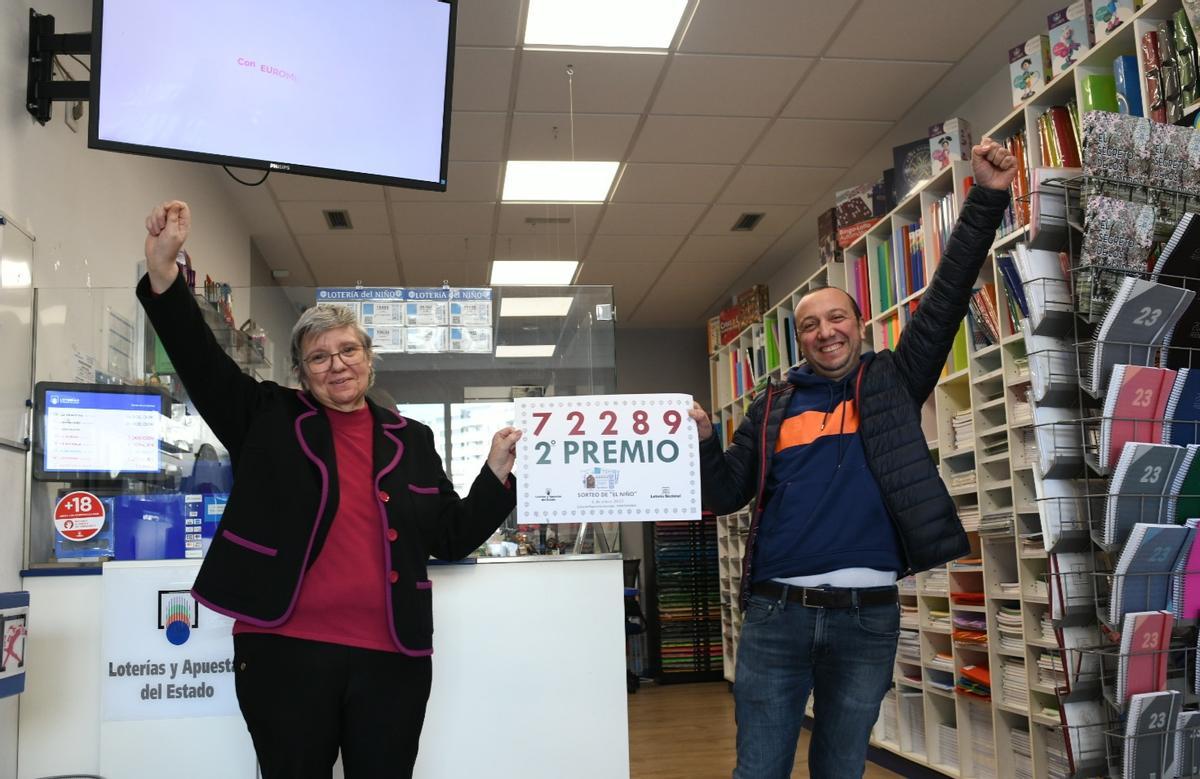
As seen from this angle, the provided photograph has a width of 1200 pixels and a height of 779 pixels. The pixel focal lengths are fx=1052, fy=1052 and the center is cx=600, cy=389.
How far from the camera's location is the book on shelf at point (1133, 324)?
7.61ft

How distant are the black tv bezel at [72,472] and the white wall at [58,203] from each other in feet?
0.16

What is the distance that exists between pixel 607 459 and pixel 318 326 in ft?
2.20

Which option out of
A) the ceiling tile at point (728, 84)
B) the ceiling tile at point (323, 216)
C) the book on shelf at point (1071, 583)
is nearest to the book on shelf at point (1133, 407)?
the book on shelf at point (1071, 583)

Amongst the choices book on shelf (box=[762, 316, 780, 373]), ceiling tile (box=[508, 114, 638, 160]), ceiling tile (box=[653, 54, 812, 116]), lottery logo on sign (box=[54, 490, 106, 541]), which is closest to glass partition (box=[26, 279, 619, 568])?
lottery logo on sign (box=[54, 490, 106, 541])

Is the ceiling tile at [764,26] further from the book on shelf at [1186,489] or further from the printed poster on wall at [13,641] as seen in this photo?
the printed poster on wall at [13,641]

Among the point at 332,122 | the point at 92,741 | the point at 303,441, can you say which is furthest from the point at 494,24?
the point at 92,741

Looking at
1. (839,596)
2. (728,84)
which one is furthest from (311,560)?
(728,84)

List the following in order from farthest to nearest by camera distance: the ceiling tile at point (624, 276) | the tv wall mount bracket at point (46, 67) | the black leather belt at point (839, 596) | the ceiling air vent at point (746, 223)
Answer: the ceiling tile at point (624, 276)
the ceiling air vent at point (746, 223)
the tv wall mount bracket at point (46, 67)
the black leather belt at point (839, 596)

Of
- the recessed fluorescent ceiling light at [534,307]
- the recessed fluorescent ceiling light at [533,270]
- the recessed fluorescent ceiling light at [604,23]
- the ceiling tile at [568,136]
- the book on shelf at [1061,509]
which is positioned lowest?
the book on shelf at [1061,509]

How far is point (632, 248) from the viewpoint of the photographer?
7.00 meters

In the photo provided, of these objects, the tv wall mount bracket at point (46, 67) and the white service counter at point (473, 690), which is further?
the tv wall mount bracket at point (46, 67)

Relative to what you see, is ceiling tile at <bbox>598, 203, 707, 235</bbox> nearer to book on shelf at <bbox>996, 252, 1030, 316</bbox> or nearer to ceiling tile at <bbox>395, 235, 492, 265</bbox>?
ceiling tile at <bbox>395, 235, 492, 265</bbox>

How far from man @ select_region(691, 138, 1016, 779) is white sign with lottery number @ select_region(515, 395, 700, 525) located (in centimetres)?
7

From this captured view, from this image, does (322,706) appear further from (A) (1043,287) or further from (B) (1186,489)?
(B) (1186,489)
